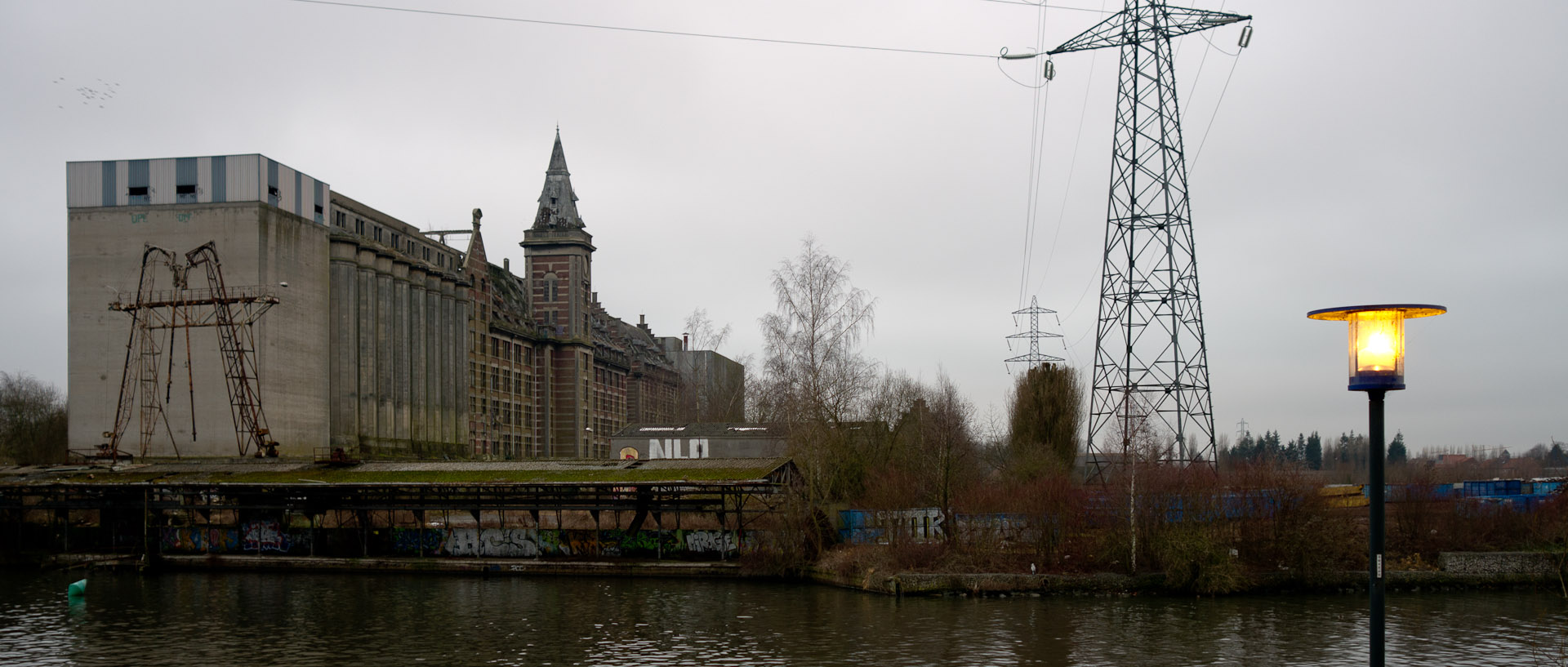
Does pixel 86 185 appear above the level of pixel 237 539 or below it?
above

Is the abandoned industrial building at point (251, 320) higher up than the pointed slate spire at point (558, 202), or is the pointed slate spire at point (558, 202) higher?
the pointed slate spire at point (558, 202)

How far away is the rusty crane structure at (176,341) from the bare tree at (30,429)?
18.4 metres

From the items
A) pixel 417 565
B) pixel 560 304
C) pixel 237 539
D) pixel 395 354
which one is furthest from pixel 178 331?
pixel 560 304

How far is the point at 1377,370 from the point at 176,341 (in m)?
66.4

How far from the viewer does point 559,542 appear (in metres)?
48.0

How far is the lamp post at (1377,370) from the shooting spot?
8641mm

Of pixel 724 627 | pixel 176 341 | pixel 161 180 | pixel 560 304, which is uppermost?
pixel 161 180

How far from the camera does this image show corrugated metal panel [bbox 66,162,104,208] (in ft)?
209

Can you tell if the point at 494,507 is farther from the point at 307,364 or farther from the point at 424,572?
the point at 307,364

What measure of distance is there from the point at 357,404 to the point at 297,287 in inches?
328

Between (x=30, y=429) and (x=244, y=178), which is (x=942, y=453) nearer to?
(x=244, y=178)

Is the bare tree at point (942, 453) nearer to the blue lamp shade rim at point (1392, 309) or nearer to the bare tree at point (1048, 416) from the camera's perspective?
the bare tree at point (1048, 416)

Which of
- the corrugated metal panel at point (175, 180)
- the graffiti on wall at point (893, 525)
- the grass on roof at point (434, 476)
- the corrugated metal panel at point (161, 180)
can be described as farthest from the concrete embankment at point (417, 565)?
the corrugated metal panel at point (161, 180)

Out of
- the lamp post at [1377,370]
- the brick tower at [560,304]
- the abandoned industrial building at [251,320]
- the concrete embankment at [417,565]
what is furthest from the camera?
the brick tower at [560,304]
